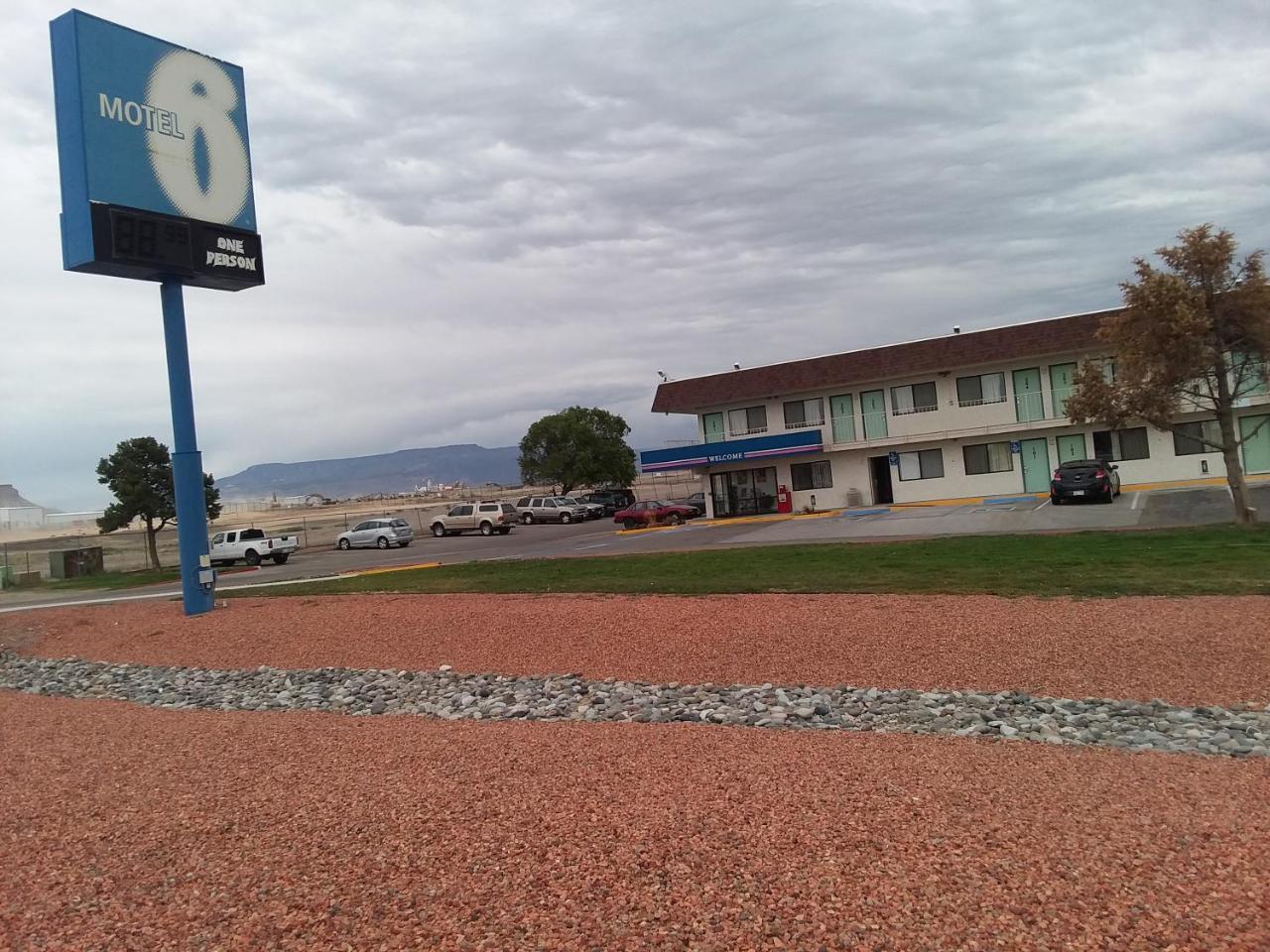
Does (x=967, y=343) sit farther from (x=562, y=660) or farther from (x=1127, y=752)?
(x=1127, y=752)

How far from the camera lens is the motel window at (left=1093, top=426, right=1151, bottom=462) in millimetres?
37000

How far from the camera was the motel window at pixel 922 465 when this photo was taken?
4006 cm

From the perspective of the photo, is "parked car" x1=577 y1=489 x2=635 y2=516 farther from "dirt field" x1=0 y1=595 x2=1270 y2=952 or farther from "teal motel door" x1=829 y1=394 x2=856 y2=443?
"dirt field" x1=0 y1=595 x2=1270 y2=952

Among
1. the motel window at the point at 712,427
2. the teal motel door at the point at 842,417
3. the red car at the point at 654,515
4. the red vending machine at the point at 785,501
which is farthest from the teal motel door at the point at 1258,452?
the red car at the point at 654,515

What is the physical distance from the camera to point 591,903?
4336 mm

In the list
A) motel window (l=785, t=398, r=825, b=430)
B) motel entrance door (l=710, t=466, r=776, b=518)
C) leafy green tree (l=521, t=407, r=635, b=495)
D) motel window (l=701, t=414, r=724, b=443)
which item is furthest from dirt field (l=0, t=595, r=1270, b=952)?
leafy green tree (l=521, t=407, r=635, b=495)

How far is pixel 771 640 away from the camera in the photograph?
12.6 m

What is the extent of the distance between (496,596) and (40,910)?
43.9ft

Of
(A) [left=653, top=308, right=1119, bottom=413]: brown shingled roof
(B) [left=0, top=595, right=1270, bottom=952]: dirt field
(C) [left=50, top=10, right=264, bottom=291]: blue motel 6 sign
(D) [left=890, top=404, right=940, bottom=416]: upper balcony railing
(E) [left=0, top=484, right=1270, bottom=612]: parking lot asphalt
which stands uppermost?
(C) [left=50, top=10, right=264, bottom=291]: blue motel 6 sign

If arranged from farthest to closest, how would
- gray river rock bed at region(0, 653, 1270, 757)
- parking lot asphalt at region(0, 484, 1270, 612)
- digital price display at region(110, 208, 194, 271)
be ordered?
parking lot asphalt at region(0, 484, 1270, 612)
digital price display at region(110, 208, 194, 271)
gray river rock bed at region(0, 653, 1270, 757)

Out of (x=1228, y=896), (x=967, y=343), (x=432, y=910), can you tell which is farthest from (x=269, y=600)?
(x=967, y=343)

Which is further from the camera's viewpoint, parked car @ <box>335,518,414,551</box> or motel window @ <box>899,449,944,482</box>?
parked car @ <box>335,518,414,551</box>

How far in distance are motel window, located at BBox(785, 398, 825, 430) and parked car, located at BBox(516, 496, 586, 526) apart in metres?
18.9

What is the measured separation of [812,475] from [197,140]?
29.9 m
